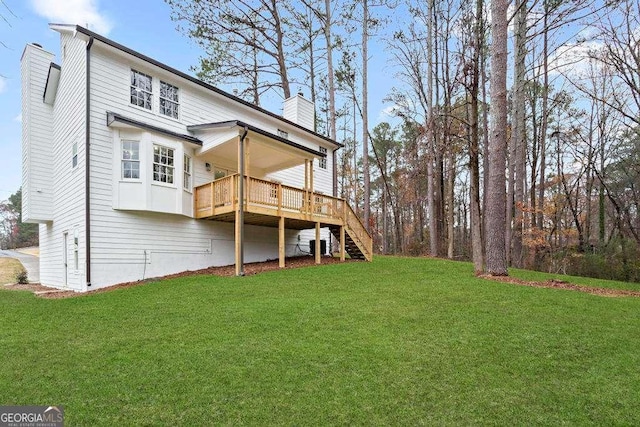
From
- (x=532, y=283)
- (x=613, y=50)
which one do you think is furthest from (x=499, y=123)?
(x=613, y=50)

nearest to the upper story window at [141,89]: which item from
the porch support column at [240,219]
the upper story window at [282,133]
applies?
the porch support column at [240,219]

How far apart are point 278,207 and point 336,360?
26.7 ft

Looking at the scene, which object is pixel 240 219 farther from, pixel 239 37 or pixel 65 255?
pixel 239 37

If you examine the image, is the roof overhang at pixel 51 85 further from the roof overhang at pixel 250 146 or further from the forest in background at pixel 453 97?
the forest in background at pixel 453 97

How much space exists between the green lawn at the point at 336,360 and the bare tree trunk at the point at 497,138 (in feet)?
7.45

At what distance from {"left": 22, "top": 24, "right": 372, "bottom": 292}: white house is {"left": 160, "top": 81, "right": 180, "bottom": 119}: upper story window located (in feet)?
0.12

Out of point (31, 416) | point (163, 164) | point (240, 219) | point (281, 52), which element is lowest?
point (31, 416)

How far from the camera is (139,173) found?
10.4m

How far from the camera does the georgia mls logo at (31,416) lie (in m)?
2.82

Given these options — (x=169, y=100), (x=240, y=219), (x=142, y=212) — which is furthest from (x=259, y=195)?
(x=169, y=100)

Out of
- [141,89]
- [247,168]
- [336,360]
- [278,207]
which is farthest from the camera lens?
[278,207]

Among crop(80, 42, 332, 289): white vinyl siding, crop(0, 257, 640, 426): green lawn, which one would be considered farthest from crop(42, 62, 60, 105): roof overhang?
crop(0, 257, 640, 426): green lawn

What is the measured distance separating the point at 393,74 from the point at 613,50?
10816 millimetres

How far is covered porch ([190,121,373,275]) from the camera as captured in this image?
10.6 metres
